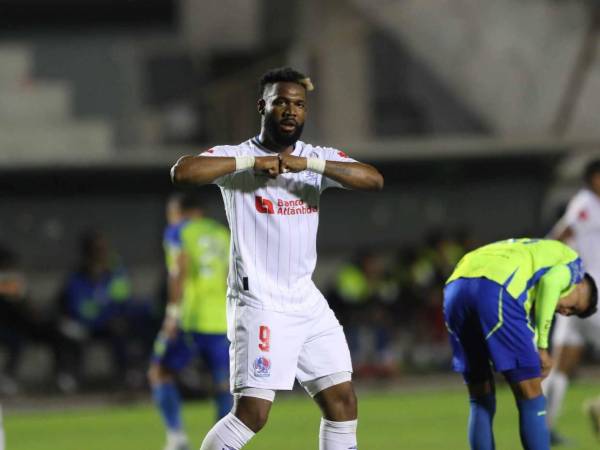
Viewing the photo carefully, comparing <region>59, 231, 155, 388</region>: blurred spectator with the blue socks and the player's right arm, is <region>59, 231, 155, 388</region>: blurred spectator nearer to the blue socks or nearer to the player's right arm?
the blue socks

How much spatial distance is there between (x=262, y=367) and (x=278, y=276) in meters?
0.44

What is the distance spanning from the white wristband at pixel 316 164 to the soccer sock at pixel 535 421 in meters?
1.77

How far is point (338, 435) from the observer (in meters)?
6.65

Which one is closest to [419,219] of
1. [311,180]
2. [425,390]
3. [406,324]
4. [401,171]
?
[401,171]

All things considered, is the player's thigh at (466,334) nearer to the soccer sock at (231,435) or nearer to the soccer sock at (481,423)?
the soccer sock at (481,423)

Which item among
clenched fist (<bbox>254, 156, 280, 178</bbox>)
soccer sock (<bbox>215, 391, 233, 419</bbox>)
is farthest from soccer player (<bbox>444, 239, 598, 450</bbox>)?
soccer sock (<bbox>215, 391, 233, 419</bbox>)

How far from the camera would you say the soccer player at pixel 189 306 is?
10.5 m

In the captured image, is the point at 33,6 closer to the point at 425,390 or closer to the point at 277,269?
the point at 425,390

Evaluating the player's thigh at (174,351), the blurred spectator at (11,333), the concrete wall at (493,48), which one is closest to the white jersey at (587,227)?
the player's thigh at (174,351)

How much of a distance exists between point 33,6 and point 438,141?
29.4 feet

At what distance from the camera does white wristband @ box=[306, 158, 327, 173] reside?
6.40 metres

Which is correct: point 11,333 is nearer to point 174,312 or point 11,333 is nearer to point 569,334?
point 174,312

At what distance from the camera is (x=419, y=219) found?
65.0ft

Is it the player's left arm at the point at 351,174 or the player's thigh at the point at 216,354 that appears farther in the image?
the player's thigh at the point at 216,354
